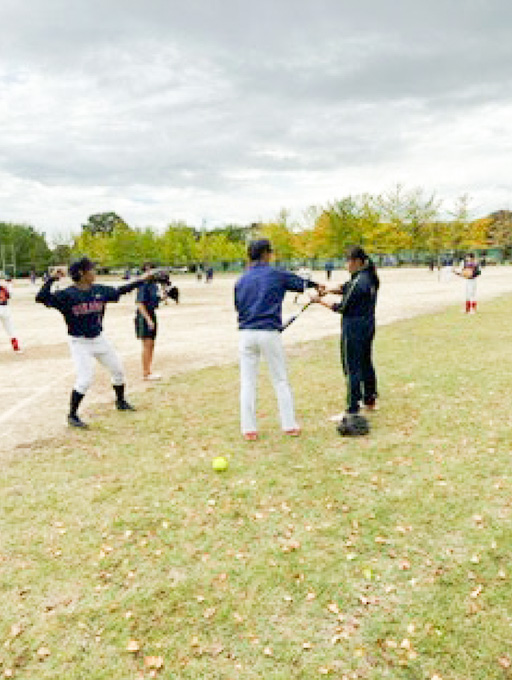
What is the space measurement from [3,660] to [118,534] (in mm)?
1560

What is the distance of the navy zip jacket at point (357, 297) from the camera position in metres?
7.22

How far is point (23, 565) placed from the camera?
4551mm

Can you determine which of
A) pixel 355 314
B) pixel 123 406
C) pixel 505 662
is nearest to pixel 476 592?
pixel 505 662

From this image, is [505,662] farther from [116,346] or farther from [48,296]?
[116,346]

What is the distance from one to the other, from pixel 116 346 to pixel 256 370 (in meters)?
9.66

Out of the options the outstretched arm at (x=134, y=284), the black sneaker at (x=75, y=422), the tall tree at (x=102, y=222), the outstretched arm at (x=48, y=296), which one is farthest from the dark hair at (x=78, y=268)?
the tall tree at (x=102, y=222)

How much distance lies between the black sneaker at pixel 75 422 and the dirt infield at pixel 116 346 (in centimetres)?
14

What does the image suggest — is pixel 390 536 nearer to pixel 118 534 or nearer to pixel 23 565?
pixel 118 534

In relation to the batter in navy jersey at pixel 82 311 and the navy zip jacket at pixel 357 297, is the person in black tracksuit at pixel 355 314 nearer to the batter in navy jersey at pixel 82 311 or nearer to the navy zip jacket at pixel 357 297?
the navy zip jacket at pixel 357 297

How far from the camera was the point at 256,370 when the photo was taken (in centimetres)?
714

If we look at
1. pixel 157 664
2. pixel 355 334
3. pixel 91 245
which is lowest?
pixel 157 664

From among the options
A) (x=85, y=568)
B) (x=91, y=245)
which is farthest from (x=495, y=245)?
(x=85, y=568)

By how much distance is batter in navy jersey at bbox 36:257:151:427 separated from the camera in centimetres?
782

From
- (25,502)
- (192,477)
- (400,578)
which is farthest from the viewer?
(192,477)
